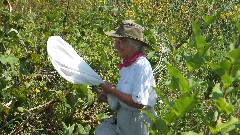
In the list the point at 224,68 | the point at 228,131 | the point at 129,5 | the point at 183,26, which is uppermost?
the point at 129,5

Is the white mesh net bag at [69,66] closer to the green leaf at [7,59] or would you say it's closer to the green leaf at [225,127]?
the green leaf at [7,59]

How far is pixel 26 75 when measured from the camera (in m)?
3.48

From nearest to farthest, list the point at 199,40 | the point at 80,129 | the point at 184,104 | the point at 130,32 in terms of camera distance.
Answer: the point at 184,104
the point at 199,40
the point at 130,32
the point at 80,129

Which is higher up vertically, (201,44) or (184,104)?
(201,44)

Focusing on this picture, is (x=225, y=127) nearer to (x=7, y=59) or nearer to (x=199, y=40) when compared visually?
(x=199, y=40)

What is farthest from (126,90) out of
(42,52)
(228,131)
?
(42,52)

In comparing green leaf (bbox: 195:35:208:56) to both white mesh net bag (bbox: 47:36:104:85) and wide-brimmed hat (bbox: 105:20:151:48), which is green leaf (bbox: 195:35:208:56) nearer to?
wide-brimmed hat (bbox: 105:20:151:48)

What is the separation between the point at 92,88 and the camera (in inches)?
133

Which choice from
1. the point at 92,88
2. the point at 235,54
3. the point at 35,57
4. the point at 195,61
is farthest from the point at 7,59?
the point at 235,54

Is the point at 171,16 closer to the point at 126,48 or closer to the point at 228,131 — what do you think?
the point at 126,48

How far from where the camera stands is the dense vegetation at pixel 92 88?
6.63 feet

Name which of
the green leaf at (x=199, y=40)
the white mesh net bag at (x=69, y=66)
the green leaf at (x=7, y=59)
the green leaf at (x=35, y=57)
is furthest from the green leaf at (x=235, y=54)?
the green leaf at (x=35, y=57)

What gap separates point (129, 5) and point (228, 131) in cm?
528

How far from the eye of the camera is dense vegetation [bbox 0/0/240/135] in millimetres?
2020
